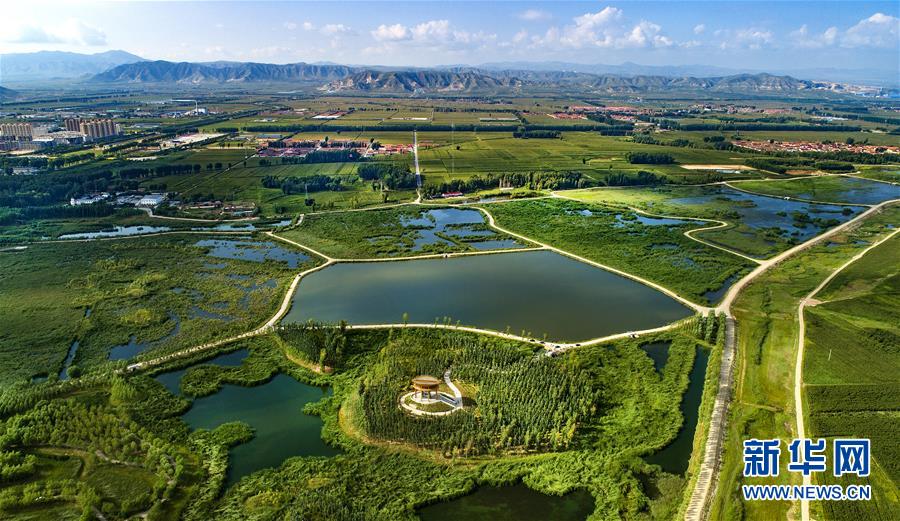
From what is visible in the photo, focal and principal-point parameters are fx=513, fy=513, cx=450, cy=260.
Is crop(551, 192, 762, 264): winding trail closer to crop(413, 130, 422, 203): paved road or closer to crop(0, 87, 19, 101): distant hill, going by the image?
crop(413, 130, 422, 203): paved road

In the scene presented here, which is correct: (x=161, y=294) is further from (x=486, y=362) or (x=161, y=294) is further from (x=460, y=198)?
(x=460, y=198)

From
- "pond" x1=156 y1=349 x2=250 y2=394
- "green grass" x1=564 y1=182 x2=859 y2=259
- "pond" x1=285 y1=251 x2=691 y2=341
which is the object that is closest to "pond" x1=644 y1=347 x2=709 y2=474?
"pond" x1=285 y1=251 x2=691 y2=341

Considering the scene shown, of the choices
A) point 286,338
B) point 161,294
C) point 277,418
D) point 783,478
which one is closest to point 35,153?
point 161,294

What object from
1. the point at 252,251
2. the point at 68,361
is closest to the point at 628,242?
the point at 252,251

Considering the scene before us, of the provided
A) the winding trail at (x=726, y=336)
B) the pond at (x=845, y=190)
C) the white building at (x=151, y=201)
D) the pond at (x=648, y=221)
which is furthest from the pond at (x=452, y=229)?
the pond at (x=845, y=190)

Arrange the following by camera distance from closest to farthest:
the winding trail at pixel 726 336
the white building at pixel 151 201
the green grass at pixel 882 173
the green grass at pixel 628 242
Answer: the winding trail at pixel 726 336
the green grass at pixel 628 242
the white building at pixel 151 201
the green grass at pixel 882 173

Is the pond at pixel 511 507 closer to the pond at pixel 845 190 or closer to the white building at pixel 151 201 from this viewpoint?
the white building at pixel 151 201

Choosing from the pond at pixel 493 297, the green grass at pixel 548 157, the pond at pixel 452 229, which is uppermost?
the green grass at pixel 548 157
